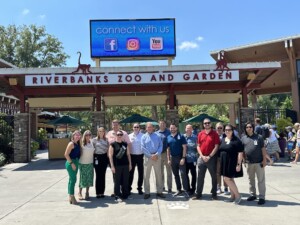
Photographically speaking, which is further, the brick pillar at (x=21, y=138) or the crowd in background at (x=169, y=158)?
the brick pillar at (x=21, y=138)

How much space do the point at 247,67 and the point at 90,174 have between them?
9.82 metres

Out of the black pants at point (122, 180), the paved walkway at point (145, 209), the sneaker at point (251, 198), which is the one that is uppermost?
the black pants at point (122, 180)

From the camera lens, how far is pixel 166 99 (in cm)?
1933

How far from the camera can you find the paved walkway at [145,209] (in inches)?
237

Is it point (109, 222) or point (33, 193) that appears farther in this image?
point (33, 193)

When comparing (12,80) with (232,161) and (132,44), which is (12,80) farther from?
(232,161)

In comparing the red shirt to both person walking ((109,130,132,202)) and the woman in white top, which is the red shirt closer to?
person walking ((109,130,132,202))

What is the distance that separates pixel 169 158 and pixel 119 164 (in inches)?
48.6

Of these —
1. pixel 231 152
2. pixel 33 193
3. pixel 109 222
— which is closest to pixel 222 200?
pixel 231 152

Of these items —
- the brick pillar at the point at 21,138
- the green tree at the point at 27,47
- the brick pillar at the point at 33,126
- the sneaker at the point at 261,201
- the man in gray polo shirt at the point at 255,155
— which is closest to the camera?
the sneaker at the point at 261,201

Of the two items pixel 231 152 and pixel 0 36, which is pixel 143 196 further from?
pixel 0 36

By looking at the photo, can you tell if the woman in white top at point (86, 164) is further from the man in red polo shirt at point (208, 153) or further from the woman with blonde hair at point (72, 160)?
the man in red polo shirt at point (208, 153)

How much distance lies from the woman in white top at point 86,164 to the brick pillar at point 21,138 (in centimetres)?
954

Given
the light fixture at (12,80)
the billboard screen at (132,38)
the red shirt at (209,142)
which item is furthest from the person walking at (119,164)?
the billboard screen at (132,38)
